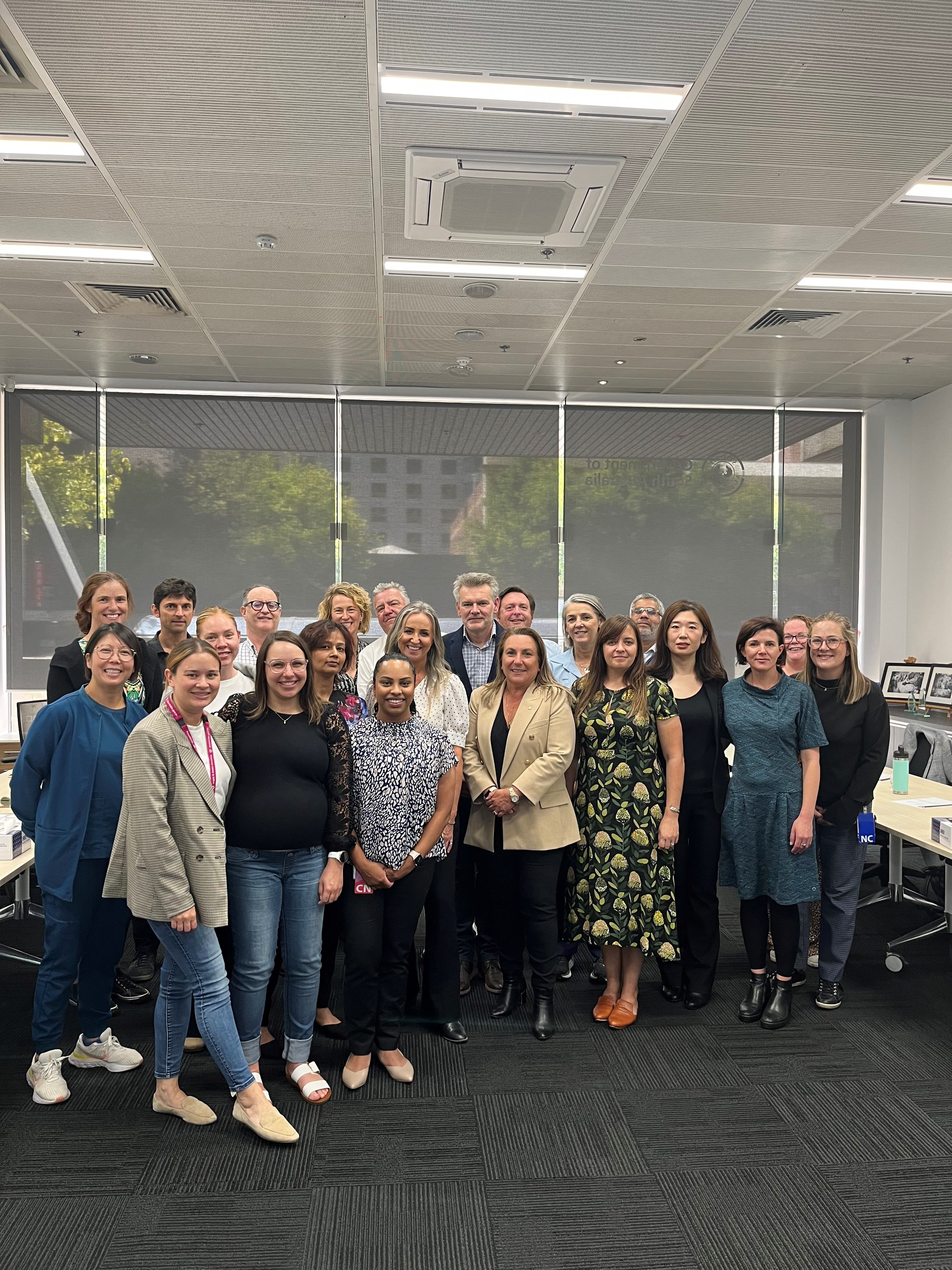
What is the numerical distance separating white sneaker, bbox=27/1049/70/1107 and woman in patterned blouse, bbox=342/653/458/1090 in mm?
925

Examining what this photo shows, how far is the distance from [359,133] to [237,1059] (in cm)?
334

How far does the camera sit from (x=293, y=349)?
6395mm

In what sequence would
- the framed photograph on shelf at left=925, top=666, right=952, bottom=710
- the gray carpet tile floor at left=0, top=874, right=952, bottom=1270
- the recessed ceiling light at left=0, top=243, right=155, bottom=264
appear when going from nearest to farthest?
the gray carpet tile floor at left=0, top=874, right=952, bottom=1270
the recessed ceiling light at left=0, top=243, right=155, bottom=264
the framed photograph on shelf at left=925, top=666, right=952, bottom=710

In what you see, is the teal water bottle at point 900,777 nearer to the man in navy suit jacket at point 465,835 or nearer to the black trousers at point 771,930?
the black trousers at point 771,930

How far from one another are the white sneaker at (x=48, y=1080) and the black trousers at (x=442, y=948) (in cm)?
128

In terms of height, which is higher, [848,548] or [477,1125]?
[848,548]

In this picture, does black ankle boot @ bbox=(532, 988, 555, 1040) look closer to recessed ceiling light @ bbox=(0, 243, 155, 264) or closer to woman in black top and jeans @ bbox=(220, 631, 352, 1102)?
woman in black top and jeans @ bbox=(220, 631, 352, 1102)

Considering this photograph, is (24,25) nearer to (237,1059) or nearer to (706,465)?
(237,1059)

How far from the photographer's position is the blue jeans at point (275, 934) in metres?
2.75

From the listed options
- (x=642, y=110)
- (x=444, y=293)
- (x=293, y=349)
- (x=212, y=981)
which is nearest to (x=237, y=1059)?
(x=212, y=981)

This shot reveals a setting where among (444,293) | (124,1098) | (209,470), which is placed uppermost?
(444,293)

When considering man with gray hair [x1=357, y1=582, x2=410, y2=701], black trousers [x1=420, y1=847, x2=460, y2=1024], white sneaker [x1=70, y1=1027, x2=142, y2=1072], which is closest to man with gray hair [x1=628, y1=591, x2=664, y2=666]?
man with gray hair [x1=357, y1=582, x2=410, y2=701]

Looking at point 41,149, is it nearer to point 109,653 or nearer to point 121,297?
point 121,297

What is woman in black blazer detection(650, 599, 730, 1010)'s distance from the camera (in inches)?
137
